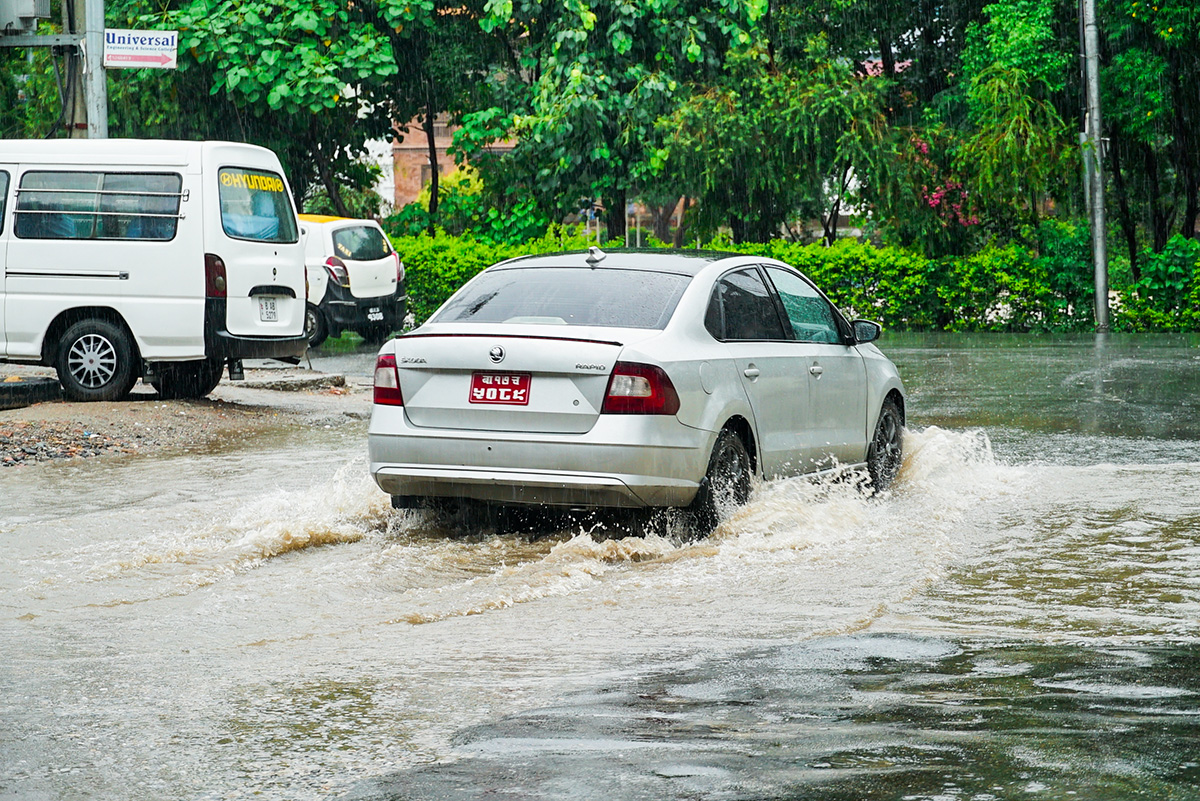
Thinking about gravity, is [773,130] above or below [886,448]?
above

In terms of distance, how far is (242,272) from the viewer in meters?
14.3

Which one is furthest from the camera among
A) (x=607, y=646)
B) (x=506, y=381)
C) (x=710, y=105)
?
(x=710, y=105)

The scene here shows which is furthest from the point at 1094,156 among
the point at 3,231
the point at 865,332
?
the point at 3,231

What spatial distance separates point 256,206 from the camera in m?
14.7

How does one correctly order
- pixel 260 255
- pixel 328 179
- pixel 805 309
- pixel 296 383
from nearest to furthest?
pixel 805 309 → pixel 260 255 → pixel 296 383 → pixel 328 179

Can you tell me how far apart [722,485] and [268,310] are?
7942 millimetres

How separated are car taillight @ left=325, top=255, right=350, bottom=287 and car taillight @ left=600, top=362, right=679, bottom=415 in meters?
16.1

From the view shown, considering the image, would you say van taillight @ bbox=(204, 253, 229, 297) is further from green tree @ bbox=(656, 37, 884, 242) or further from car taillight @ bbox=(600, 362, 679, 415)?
green tree @ bbox=(656, 37, 884, 242)

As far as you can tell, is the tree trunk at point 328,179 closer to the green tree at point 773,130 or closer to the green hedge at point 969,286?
the green tree at point 773,130

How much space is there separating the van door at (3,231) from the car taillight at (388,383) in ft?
24.8

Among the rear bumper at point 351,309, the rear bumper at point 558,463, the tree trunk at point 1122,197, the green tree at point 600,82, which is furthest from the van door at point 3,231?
the tree trunk at point 1122,197

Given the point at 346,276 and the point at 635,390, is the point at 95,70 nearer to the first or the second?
the point at 346,276

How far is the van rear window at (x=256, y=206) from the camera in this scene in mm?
14375

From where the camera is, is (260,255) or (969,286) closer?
(260,255)
